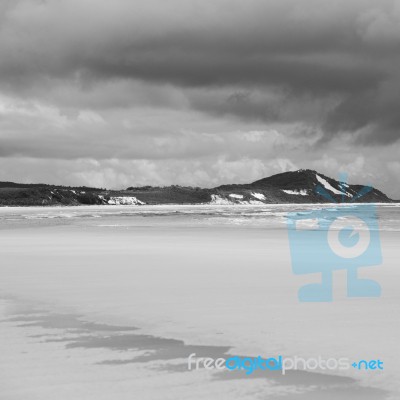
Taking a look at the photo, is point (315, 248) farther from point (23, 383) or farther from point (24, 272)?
point (23, 383)

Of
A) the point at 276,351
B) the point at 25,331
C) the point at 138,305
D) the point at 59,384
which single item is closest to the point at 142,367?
the point at 59,384

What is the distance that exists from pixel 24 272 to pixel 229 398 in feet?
34.6

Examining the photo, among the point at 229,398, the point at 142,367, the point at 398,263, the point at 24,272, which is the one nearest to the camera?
the point at 229,398

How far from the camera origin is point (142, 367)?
20.3 ft

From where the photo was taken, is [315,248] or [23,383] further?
[315,248]

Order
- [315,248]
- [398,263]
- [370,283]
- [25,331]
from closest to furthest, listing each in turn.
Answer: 1. [25,331]
2. [370,283]
3. [398,263]
4. [315,248]

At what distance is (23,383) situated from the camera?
561 cm

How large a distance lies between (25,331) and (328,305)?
502 cm

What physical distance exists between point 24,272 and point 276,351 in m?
9.57

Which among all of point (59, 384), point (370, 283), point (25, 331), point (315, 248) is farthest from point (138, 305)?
point (315, 248)

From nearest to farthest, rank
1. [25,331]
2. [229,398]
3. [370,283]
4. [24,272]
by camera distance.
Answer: [229,398], [25,331], [370,283], [24,272]

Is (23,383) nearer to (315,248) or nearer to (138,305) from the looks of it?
(138,305)

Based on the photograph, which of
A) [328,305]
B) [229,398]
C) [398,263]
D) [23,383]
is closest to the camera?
[229,398]

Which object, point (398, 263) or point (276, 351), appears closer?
point (276, 351)
